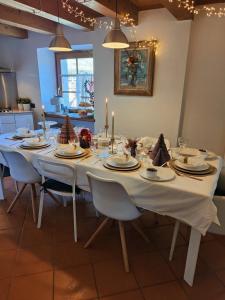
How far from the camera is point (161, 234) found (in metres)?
2.12

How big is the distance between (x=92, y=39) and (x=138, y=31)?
83cm

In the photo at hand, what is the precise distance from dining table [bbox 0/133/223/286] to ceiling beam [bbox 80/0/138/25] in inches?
67.6

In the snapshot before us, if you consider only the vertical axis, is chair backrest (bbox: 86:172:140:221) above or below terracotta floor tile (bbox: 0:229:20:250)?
above

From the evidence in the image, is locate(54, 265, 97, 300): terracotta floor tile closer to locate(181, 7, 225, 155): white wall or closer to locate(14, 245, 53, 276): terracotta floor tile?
locate(14, 245, 53, 276): terracotta floor tile

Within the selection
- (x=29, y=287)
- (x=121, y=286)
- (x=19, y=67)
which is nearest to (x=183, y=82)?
(x=121, y=286)

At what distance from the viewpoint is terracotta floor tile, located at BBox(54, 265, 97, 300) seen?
150 cm

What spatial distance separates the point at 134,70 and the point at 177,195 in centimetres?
228

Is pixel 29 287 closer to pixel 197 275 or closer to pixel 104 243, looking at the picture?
pixel 104 243

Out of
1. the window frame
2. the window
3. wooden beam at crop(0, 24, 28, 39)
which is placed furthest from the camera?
the window

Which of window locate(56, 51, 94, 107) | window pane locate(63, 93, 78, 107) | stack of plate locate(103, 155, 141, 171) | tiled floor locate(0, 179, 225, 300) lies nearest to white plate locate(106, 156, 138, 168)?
stack of plate locate(103, 155, 141, 171)

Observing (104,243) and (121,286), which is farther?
(104,243)

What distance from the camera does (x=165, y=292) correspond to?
5.04ft

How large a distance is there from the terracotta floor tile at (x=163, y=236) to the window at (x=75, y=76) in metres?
3.14

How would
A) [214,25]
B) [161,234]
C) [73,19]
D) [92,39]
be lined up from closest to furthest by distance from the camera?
1. [161,234]
2. [214,25]
3. [73,19]
4. [92,39]
